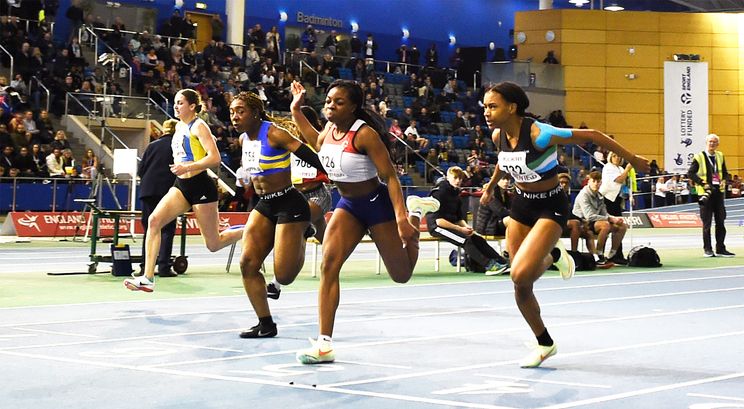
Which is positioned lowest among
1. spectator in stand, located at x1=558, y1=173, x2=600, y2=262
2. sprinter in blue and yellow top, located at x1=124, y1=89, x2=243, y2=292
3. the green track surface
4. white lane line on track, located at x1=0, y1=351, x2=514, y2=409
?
white lane line on track, located at x1=0, y1=351, x2=514, y2=409

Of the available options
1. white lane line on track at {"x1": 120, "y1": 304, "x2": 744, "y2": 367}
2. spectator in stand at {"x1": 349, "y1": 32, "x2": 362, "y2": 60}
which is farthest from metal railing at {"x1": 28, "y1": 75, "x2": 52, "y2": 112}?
white lane line on track at {"x1": 120, "y1": 304, "x2": 744, "y2": 367}

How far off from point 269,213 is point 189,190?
324cm

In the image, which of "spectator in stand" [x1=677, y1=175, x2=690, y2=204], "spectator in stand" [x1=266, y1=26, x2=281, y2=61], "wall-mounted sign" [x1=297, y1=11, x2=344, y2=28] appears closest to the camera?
"spectator in stand" [x1=266, y1=26, x2=281, y2=61]

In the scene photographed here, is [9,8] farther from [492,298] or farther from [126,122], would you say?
[492,298]

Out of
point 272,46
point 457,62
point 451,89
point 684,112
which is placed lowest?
point 684,112

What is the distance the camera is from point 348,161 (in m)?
7.73

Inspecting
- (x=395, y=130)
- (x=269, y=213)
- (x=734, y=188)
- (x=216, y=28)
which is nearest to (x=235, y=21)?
(x=216, y=28)

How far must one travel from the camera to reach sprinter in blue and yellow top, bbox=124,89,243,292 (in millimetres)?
11562

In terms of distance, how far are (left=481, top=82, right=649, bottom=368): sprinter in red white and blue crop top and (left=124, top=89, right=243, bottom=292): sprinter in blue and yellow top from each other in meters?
4.19

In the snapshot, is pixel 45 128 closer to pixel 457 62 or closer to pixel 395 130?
pixel 395 130

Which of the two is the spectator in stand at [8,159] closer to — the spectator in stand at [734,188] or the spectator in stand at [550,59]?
the spectator in stand at [550,59]

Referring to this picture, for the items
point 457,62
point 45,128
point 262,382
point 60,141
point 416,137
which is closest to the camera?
point 262,382

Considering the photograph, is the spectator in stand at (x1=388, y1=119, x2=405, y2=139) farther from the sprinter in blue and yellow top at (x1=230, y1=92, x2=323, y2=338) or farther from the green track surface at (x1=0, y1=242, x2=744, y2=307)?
the sprinter in blue and yellow top at (x1=230, y1=92, x2=323, y2=338)

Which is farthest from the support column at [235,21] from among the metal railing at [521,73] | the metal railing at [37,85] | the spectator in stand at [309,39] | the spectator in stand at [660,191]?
the spectator in stand at [660,191]
